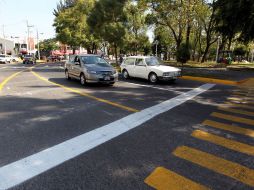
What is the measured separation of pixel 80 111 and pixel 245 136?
4.57m

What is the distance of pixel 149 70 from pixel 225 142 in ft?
34.8

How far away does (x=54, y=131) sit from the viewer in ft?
19.5

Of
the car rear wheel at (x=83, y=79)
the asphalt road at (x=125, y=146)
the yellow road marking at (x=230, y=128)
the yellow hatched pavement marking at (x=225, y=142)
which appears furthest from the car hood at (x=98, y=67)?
the yellow hatched pavement marking at (x=225, y=142)

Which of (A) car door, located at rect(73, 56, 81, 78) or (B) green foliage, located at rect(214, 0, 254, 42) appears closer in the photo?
(A) car door, located at rect(73, 56, 81, 78)

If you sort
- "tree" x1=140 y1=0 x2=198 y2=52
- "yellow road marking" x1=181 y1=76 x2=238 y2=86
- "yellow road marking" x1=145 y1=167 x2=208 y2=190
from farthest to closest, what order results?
"tree" x1=140 y1=0 x2=198 y2=52 → "yellow road marking" x1=181 y1=76 x2=238 y2=86 → "yellow road marking" x1=145 y1=167 x2=208 y2=190

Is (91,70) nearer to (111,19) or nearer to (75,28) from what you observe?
(111,19)

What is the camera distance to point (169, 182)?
3.81 m

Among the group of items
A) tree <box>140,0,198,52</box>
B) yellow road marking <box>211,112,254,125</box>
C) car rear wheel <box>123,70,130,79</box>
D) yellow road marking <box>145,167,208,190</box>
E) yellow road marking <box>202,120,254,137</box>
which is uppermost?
tree <box>140,0,198,52</box>

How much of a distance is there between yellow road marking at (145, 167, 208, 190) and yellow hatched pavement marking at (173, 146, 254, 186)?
64 cm

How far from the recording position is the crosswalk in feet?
12.5

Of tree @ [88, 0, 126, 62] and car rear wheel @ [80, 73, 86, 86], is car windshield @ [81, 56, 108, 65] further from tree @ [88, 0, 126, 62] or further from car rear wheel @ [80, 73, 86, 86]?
tree @ [88, 0, 126, 62]

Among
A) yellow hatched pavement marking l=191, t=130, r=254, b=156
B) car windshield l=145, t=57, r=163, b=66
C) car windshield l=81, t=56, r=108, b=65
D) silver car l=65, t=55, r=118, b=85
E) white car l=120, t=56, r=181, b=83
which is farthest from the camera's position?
car windshield l=145, t=57, r=163, b=66

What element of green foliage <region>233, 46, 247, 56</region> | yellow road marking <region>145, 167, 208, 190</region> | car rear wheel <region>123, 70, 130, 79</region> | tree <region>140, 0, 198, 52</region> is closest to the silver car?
car rear wheel <region>123, 70, 130, 79</region>

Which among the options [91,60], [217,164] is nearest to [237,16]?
[91,60]
